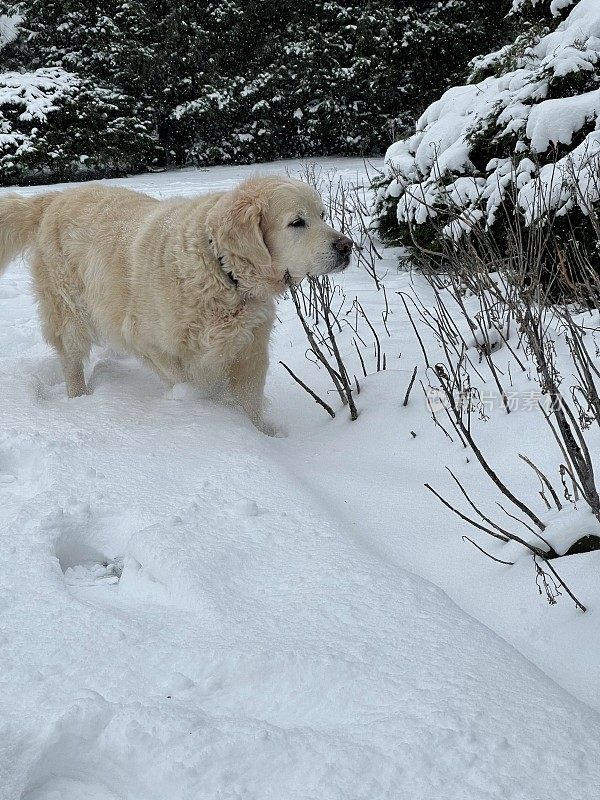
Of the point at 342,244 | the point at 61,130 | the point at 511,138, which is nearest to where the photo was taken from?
the point at 342,244

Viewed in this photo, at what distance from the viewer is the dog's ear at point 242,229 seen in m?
3.32

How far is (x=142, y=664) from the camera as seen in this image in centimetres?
154

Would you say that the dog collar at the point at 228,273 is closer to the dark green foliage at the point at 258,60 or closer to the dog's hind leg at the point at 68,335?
the dog's hind leg at the point at 68,335

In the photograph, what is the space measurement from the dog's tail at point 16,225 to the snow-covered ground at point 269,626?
1.30 metres

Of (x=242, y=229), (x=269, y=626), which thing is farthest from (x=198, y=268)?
(x=269, y=626)

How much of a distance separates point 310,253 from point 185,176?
12.1 m

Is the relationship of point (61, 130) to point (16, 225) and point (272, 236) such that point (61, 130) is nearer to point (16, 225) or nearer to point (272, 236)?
point (16, 225)

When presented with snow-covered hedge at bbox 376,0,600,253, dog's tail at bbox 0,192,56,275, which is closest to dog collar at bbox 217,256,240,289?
snow-covered hedge at bbox 376,0,600,253

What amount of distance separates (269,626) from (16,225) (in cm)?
334

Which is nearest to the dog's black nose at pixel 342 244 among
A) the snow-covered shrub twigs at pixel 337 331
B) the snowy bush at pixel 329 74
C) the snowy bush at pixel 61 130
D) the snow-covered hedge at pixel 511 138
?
the snow-covered shrub twigs at pixel 337 331

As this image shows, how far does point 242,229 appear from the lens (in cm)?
332

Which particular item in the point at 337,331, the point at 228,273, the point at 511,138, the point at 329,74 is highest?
the point at 329,74

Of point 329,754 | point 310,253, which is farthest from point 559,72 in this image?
point 329,754

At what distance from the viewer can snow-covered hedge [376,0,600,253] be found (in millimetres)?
4434
